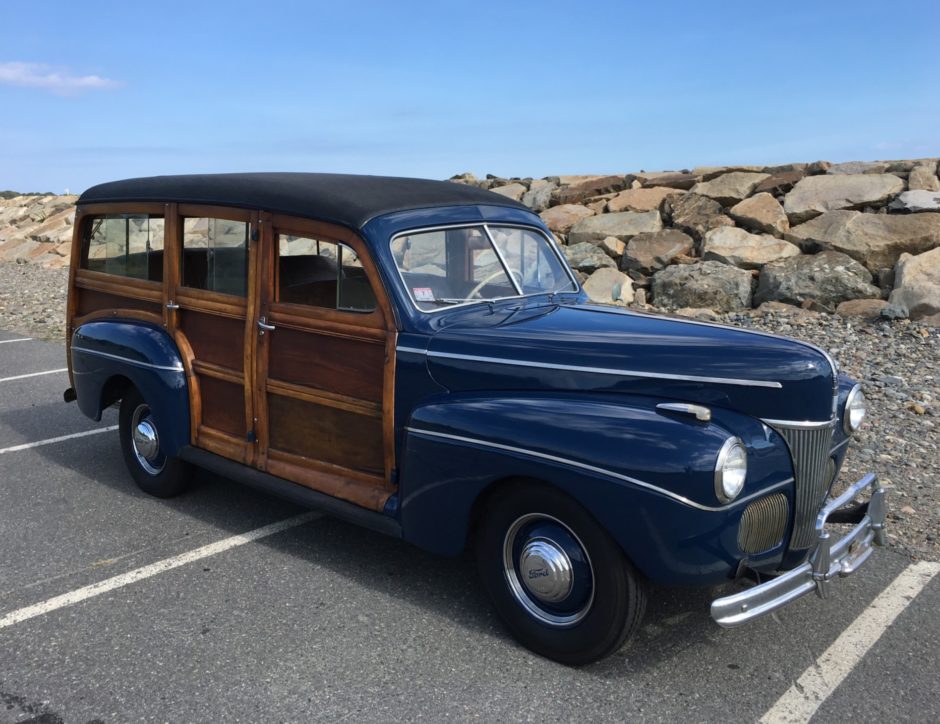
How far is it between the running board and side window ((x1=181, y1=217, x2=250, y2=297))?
96cm

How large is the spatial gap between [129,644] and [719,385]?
2.68 metres

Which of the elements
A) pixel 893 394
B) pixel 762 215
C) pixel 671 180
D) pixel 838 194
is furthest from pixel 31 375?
pixel 838 194

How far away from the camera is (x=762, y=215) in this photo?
527 inches

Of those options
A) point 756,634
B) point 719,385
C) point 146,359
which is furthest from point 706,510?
point 146,359

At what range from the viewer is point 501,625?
3.76 meters

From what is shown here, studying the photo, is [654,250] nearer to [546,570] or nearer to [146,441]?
[146,441]

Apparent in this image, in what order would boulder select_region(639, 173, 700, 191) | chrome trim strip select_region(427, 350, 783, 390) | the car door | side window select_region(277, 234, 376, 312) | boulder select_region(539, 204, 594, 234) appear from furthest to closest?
1. boulder select_region(639, 173, 700, 191)
2. boulder select_region(539, 204, 594, 234)
3. side window select_region(277, 234, 376, 312)
4. the car door
5. chrome trim strip select_region(427, 350, 783, 390)

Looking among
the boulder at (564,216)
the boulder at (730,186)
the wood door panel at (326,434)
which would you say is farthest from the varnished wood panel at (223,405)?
the boulder at (730,186)

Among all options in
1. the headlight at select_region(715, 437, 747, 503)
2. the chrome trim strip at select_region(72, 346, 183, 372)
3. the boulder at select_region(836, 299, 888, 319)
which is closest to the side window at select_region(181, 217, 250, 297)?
the chrome trim strip at select_region(72, 346, 183, 372)

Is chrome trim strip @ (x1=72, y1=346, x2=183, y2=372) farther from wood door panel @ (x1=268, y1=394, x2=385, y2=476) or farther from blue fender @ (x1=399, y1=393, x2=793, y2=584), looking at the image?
blue fender @ (x1=399, y1=393, x2=793, y2=584)

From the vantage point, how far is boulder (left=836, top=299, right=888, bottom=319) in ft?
34.9

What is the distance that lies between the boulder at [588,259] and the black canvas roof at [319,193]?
8.75m

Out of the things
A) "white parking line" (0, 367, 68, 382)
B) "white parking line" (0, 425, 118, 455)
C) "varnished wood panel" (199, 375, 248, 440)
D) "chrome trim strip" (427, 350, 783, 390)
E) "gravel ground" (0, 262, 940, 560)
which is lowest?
"white parking line" (0, 367, 68, 382)

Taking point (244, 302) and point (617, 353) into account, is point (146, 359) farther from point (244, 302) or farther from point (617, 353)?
point (617, 353)
